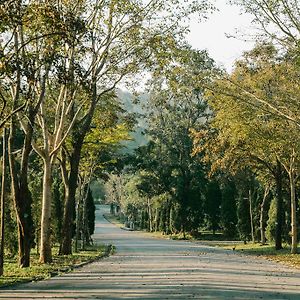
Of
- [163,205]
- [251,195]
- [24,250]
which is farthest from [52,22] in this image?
[163,205]

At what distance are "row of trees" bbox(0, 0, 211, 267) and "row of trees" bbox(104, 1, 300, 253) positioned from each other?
206 cm

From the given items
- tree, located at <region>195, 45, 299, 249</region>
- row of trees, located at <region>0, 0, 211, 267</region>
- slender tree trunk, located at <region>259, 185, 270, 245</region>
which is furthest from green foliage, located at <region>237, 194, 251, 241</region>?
row of trees, located at <region>0, 0, 211, 267</region>

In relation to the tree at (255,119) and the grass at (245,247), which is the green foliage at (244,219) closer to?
the grass at (245,247)

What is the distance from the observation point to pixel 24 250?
23.7 metres

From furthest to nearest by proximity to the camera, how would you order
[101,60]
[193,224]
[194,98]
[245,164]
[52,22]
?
[193,224]
[194,98]
[245,164]
[101,60]
[52,22]

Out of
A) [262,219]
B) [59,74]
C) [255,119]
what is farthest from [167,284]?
[262,219]

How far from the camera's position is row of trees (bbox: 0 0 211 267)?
15727 mm

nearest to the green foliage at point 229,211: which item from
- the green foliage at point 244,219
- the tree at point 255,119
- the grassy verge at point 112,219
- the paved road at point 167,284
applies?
the green foliage at point 244,219

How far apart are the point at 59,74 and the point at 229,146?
77.5 ft

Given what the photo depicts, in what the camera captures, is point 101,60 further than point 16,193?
Yes

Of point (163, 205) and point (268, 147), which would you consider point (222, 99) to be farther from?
point (163, 205)

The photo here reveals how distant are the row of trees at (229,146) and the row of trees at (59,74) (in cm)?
206

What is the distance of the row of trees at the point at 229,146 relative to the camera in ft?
92.9

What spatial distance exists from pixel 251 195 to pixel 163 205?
79.5 ft
